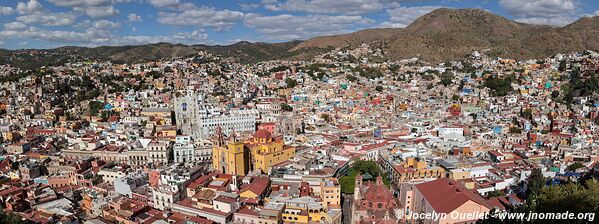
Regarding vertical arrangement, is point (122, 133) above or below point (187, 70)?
below

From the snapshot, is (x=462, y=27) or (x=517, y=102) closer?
(x=517, y=102)

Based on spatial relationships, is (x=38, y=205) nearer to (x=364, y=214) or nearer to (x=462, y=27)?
(x=364, y=214)

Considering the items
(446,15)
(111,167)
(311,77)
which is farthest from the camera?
(446,15)

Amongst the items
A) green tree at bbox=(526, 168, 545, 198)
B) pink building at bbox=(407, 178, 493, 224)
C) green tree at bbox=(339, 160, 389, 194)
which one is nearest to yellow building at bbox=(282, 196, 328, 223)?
green tree at bbox=(339, 160, 389, 194)

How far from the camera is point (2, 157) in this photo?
127ft

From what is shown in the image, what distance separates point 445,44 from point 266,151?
105 m

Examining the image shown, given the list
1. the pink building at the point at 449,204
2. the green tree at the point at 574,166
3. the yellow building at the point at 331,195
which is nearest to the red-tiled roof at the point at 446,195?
the pink building at the point at 449,204

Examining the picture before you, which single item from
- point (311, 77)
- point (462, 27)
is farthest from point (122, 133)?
point (462, 27)

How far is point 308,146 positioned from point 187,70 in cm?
6340

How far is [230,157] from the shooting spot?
3250cm

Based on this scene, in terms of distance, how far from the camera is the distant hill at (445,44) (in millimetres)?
118312

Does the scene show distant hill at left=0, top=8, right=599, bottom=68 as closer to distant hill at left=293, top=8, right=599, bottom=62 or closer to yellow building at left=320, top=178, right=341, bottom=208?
distant hill at left=293, top=8, right=599, bottom=62

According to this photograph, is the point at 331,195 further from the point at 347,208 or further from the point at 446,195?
the point at 446,195

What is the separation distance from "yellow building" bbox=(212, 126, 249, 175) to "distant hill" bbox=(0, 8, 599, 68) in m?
96.4
